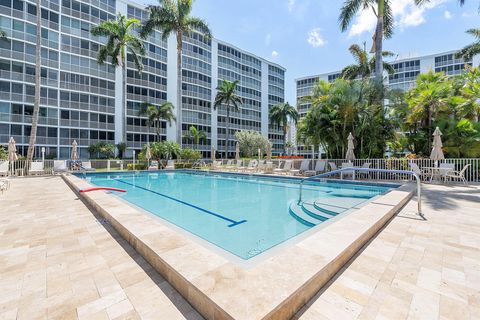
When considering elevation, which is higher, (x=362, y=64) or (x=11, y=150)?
(x=362, y=64)

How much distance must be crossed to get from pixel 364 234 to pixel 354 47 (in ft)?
74.8

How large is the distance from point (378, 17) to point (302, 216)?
15.5 metres

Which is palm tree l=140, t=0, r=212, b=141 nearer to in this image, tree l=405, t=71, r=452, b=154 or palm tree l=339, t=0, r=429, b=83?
palm tree l=339, t=0, r=429, b=83

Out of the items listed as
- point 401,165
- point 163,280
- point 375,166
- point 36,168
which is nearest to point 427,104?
point 401,165

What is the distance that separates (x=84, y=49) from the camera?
26.8 meters

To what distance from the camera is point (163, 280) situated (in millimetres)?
2451

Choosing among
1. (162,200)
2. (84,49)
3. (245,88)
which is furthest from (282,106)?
(162,200)

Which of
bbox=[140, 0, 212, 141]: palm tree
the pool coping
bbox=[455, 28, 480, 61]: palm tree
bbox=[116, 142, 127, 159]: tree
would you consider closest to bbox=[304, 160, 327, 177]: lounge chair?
the pool coping

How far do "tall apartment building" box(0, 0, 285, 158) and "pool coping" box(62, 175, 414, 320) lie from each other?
67.1 ft

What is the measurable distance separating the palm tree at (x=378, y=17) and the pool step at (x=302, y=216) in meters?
12.3

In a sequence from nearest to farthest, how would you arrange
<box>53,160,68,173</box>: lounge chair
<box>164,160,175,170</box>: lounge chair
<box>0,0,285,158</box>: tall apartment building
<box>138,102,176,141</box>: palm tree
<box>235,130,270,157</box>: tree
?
1. <box>53,160,68,173</box>: lounge chair
2. <box>164,160,175,170</box>: lounge chair
3. <box>0,0,285,158</box>: tall apartment building
4. <box>138,102,176,141</box>: palm tree
5. <box>235,130,270,157</box>: tree

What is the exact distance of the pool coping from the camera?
1.81 metres

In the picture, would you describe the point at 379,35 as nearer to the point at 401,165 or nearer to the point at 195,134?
the point at 401,165

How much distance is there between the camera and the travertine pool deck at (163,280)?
6.43ft
